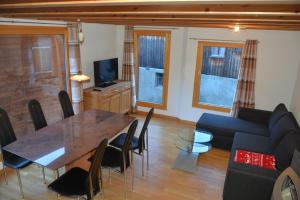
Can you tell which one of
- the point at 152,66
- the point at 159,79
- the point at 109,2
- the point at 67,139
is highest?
the point at 109,2

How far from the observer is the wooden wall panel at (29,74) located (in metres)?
3.71

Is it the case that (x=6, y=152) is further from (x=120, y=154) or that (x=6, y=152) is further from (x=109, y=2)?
(x=109, y=2)

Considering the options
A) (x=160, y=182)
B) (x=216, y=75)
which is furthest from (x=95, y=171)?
(x=216, y=75)

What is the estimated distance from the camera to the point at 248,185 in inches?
117

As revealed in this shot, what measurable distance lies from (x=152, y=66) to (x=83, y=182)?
13.1ft

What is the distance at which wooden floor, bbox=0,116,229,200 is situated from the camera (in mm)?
3275

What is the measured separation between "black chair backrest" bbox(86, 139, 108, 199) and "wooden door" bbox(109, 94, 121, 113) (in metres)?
2.95

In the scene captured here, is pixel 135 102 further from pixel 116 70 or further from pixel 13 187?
pixel 13 187

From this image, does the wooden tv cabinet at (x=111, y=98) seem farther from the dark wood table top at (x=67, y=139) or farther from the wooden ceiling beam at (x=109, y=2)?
the wooden ceiling beam at (x=109, y=2)

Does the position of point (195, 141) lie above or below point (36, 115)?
below

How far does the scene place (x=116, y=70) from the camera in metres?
6.11

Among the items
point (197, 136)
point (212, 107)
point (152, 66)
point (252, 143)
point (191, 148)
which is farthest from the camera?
point (152, 66)

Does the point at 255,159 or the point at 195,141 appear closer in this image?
the point at 255,159

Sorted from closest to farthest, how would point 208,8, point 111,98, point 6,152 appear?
point 208,8
point 6,152
point 111,98
